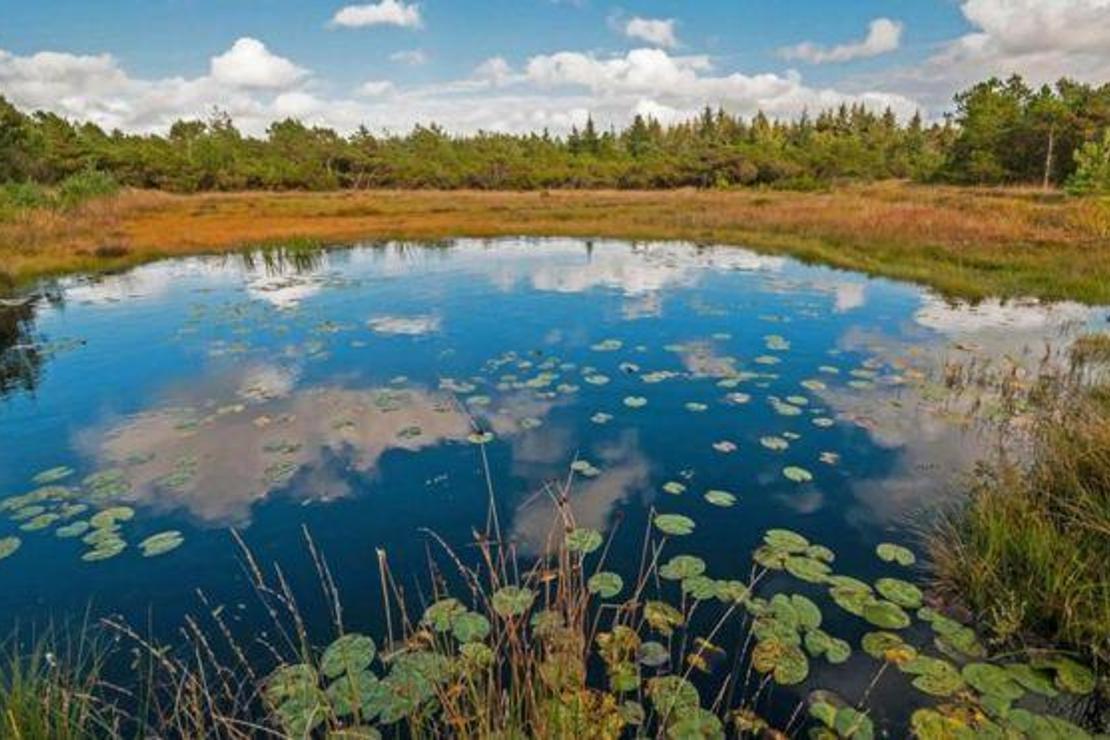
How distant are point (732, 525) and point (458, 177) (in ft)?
211

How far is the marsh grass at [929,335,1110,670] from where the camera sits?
14.6 feet

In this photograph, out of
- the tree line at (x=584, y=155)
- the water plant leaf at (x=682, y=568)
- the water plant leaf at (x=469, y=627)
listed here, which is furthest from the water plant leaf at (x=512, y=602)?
the tree line at (x=584, y=155)

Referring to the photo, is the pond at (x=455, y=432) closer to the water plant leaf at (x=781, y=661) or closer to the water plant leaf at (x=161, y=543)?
the water plant leaf at (x=161, y=543)

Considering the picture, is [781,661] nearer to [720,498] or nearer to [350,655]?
[720,498]

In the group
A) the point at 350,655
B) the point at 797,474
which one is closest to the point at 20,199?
the point at 350,655

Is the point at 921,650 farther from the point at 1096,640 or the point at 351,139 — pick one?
the point at 351,139

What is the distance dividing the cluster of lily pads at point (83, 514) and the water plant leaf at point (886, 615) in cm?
622

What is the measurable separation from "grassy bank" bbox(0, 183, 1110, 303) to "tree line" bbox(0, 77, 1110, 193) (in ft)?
43.2

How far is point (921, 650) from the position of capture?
4.62m

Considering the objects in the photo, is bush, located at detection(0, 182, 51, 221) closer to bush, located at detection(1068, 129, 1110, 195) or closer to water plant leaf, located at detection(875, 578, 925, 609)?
water plant leaf, located at detection(875, 578, 925, 609)

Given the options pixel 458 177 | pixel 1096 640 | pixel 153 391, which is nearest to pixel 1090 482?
pixel 1096 640

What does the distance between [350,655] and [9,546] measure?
13.4 ft

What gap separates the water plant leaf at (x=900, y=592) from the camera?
16.8 ft

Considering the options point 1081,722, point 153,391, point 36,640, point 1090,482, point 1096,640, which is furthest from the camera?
point 153,391
